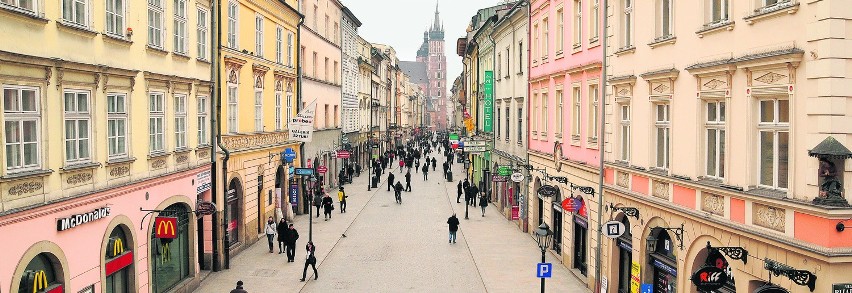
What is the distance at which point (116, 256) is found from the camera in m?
15.3

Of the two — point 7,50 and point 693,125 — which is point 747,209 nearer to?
point 693,125

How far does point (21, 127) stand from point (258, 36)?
16.6 meters

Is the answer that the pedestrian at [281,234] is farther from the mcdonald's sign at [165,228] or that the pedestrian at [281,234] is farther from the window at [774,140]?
the window at [774,140]

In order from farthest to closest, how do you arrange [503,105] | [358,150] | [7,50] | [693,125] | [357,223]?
[358,150] < [503,105] < [357,223] < [693,125] < [7,50]

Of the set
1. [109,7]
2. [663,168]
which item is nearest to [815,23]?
[663,168]

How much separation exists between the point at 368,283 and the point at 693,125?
36.1 feet

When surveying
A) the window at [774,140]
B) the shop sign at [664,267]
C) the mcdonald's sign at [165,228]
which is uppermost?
the window at [774,140]

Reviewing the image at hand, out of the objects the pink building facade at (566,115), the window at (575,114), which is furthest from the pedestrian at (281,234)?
the window at (575,114)

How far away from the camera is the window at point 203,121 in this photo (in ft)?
69.0

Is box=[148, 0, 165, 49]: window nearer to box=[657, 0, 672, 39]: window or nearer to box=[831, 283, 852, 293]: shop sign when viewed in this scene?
box=[657, 0, 672, 39]: window

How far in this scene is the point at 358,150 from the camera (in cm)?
6212

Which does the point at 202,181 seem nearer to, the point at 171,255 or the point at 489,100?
the point at 171,255

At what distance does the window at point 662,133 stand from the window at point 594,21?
4.81 m

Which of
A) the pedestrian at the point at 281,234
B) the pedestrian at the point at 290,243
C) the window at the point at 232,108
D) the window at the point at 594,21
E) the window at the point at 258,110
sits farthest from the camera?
the window at the point at 258,110
